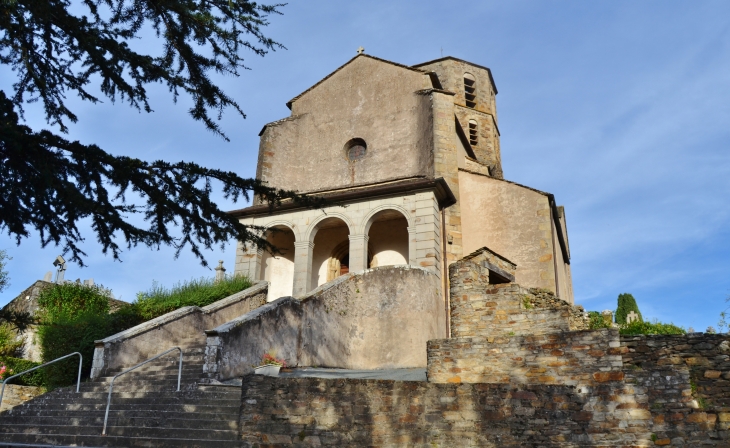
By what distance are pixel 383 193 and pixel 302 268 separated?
9.90 feet

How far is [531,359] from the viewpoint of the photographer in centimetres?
866

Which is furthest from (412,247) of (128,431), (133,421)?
(128,431)

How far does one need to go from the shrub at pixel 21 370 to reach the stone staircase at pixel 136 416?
223 inches

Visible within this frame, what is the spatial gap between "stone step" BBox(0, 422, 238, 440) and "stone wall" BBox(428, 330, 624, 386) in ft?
11.3

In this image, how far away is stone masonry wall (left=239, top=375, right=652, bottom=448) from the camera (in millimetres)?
7098

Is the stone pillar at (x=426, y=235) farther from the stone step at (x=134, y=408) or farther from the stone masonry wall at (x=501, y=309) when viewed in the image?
the stone step at (x=134, y=408)

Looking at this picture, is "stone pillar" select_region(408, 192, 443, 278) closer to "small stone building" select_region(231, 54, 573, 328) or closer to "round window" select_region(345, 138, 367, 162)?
"small stone building" select_region(231, 54, 573, 328)

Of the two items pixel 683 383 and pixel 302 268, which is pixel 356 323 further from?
pixel 683 383

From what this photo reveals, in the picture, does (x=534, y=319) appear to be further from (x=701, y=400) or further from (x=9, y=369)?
(x=9, y=369)

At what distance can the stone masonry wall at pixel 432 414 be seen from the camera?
23.3ft

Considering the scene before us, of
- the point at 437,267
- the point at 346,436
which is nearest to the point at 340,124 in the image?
the point at 437,267

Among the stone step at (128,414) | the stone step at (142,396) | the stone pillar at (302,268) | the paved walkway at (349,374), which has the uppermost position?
the stone pillar at (302,268)

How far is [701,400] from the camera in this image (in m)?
7.83

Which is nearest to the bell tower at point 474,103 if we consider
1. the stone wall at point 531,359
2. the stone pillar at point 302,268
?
the stone pillar at point 302,268
